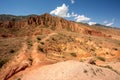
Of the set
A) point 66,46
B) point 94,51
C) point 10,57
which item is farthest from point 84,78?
point 94,51

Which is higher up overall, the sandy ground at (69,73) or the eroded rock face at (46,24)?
the eroded rock face at (46,24)

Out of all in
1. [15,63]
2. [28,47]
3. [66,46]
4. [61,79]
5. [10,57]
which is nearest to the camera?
[61,79]

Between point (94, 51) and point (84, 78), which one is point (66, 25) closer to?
point (94, 51)

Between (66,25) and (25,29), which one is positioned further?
(66,25)

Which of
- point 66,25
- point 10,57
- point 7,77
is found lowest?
point 7,77

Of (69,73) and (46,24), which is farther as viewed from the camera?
(46,24)

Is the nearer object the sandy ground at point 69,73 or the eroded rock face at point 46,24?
the sandy ground at point 69,73

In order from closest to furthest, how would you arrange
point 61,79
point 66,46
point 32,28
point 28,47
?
point 61,79 → point 28,47 → point 66,46 → point 32,28

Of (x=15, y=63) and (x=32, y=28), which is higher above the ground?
(x=32, y=28)

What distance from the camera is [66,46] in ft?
96.1

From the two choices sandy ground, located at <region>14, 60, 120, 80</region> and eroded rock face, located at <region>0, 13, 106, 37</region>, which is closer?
sandy ground, located at <region>14, 60, 120, 80</region>

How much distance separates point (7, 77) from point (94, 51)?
18.5 meters

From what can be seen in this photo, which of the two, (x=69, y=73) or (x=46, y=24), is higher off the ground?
(x=46, y=24)

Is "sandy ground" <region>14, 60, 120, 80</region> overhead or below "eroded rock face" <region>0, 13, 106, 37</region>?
below
